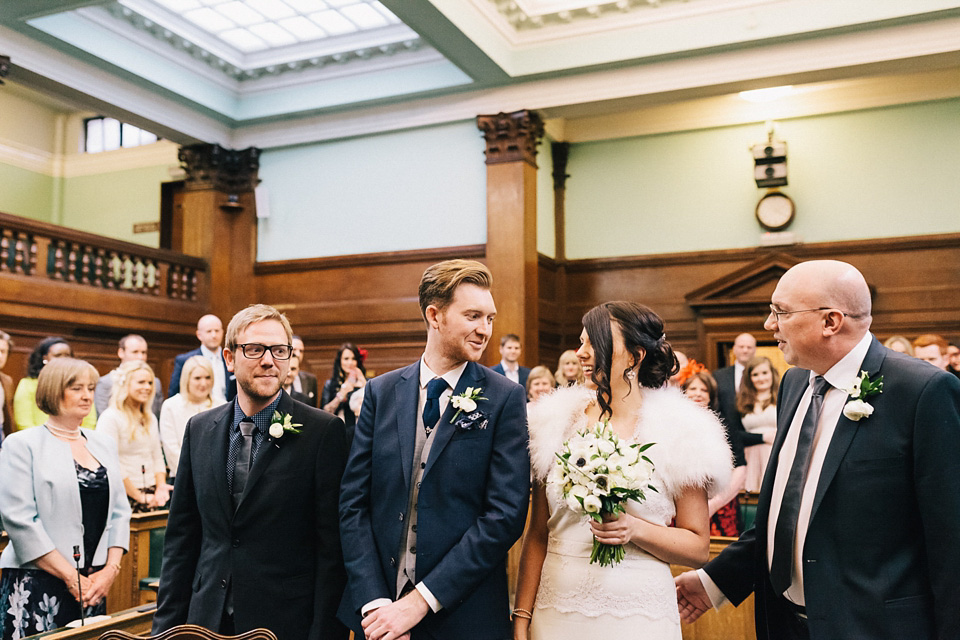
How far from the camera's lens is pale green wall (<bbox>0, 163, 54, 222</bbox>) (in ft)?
40.8

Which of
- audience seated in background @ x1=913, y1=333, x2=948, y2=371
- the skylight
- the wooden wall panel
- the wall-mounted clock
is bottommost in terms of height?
audience seated in background @ x1=913, y1=333, x2=948, y2=371

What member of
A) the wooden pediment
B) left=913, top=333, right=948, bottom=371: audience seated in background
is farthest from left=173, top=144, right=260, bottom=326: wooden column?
left=913, top=333, right=948, bottom=371: audience seated in background

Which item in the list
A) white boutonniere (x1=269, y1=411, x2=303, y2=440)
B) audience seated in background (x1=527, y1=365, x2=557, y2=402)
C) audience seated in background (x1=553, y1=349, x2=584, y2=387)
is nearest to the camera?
white boutonniere (x1=269, y1=411, x2=303, y2=440)

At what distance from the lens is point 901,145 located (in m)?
9.80

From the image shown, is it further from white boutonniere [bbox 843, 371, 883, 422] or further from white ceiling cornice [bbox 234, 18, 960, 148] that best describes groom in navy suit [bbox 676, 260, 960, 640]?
white ceiling cornice [bbox 234, 18, 960, 148]

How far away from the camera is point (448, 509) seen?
246cm

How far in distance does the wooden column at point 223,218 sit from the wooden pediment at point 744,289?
5.69 meters

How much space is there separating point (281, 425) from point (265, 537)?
0.33 metres

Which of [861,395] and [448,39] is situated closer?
[861,395]

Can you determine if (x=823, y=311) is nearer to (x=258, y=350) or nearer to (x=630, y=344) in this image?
(x=630, y=344)

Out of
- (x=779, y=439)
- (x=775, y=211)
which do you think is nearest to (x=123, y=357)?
(x=779, y=439)

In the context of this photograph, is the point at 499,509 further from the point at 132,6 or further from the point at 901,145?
the point at 901,145

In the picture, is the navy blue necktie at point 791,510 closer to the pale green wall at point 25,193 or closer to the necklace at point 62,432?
the necklace at point 62,432

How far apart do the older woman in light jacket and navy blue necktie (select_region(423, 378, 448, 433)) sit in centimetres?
173
